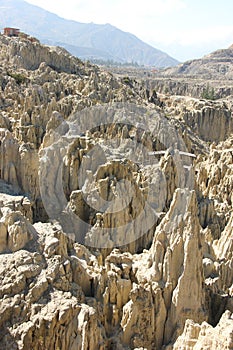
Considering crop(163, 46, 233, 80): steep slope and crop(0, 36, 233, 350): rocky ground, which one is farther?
crop(163, 46, 233, 80): steep slope

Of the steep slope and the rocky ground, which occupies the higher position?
the steep slope

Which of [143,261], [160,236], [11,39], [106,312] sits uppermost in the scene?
[11,39]

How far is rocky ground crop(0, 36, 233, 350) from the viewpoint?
868 cm

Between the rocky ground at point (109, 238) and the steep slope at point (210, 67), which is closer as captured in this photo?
the rocky ground at point (109, 238)

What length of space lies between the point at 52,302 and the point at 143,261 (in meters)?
3.26

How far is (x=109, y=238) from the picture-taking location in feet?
49.4

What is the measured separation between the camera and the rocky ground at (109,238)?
8.68 m

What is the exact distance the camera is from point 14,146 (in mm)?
17281

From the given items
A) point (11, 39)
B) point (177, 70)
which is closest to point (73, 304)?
point (11, 39)

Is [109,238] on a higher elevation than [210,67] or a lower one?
lower

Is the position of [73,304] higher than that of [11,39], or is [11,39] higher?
[11,39]

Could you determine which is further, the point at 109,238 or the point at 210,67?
the point at 210,67

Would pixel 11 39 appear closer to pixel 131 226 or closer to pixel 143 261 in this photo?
pixel 131 226

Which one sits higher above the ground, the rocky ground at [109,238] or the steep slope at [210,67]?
the steep slope at [210,67]
